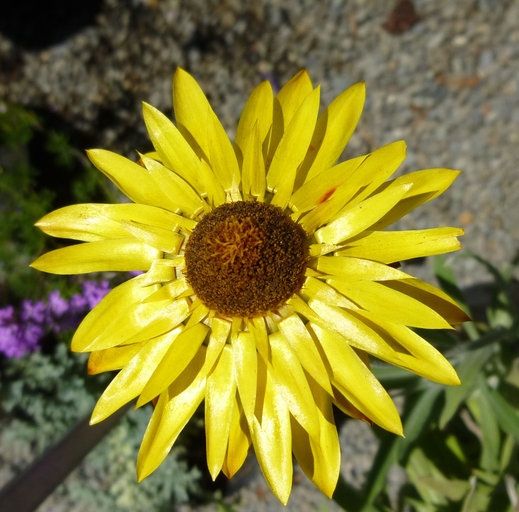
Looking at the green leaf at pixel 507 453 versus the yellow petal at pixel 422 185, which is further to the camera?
the green leaf at pixel 507 453

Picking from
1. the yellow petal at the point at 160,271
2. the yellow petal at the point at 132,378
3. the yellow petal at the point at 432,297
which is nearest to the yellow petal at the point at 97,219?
the yellow petal at the point at 160,271

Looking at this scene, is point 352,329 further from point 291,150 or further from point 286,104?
point 286,104

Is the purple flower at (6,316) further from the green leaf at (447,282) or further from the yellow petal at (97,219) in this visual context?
the green leaf at (447,282)

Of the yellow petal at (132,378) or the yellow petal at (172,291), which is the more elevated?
the yellow petal at (172,291)

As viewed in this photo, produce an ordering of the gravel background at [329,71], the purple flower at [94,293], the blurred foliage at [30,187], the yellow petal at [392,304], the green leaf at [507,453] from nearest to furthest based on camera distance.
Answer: the yellow petal at [392,304] → the green leaf at [507,453] → the purple flower at [94,293] → the blurred foliage at [30,187] → the gravel background at [329,71]

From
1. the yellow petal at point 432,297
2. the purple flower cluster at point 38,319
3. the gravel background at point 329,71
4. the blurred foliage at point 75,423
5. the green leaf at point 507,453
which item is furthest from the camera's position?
the gravel background at point 329,71

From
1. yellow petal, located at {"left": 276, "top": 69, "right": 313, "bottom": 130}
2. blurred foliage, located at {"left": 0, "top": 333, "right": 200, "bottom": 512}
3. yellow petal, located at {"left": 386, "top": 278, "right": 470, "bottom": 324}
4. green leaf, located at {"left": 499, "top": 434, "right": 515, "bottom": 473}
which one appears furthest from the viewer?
blurred foliage, located at {"left": 0, "top": 333, "right": 200, "bottom": 512}

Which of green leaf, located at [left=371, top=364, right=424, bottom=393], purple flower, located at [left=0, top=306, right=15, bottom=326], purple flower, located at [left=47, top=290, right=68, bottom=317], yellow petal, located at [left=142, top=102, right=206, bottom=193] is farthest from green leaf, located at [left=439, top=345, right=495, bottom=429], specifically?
purple flower, located at [left=0, top=306, right=15, bottom=326]

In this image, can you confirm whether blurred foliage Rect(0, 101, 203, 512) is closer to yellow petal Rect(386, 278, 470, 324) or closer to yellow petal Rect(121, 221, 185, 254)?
yellow petal Rect(121, 221, 185, 254)
